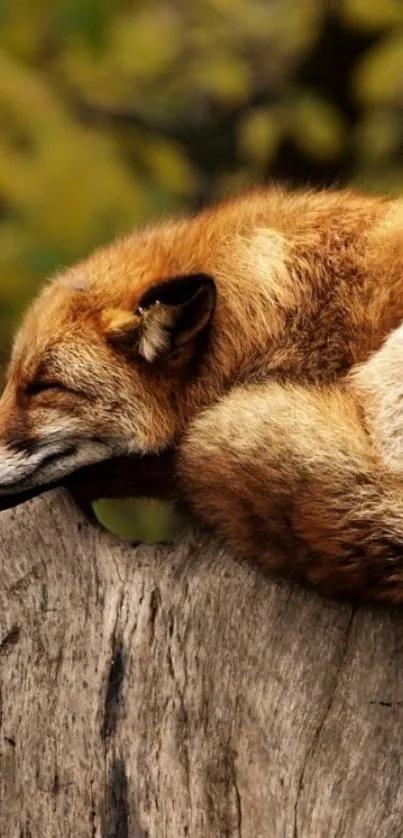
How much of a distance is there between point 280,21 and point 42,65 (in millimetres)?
1367

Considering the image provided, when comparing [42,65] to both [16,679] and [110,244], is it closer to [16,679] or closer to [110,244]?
[110,244]

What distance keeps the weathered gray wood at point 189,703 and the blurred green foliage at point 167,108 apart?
221cm

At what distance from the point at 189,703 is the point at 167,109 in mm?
5290

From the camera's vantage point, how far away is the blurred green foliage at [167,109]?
6.14 meters

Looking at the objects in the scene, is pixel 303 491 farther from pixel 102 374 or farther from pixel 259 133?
pixel 259 133

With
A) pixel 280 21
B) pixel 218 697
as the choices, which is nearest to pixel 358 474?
pixel 218 697

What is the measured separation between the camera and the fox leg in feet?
10.2

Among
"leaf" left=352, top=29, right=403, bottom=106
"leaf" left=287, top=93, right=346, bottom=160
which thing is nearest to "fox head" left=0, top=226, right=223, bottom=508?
"leaf" left=352, top=29, right=403, bottom=106

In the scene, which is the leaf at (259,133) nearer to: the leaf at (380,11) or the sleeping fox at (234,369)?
the leaf at (380,11)

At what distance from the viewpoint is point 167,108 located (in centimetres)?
775

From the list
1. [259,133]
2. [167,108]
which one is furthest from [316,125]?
[167,108]

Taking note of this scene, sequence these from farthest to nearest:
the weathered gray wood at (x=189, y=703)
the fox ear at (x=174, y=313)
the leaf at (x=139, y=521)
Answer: the leaf at (x=139, y=521), the fox ear at (x=174, y=313), the weathered gray wood at (x=189, y=703)

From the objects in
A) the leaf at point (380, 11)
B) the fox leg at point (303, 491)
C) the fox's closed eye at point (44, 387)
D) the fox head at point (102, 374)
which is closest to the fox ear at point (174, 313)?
the fox head at point (102, 374)

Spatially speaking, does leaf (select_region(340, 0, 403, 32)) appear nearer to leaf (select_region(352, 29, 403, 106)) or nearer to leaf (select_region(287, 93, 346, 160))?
leaf (select_region(352, 29, 403, 106))
